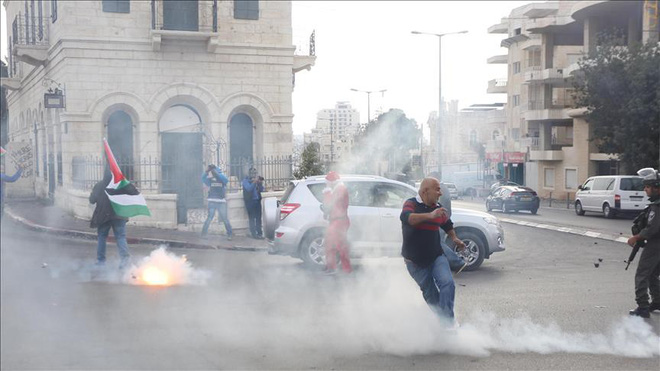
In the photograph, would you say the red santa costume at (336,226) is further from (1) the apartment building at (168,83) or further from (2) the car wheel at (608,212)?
(2) the car wheel at (608,212)

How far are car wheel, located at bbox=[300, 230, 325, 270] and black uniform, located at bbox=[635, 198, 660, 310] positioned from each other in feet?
17.2

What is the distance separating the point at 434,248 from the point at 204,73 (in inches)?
661

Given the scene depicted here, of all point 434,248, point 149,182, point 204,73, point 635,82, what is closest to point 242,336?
point 434,248

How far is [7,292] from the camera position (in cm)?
687

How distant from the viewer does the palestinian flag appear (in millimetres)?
11133

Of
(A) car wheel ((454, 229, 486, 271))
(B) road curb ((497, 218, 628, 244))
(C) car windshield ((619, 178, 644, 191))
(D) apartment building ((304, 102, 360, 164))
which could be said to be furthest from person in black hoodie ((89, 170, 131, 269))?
(C) car windshield ((619, 178, 644, 191))

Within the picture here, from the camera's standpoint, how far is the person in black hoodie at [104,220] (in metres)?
11.2

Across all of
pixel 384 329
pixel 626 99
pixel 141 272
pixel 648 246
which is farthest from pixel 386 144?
pixel 384 329

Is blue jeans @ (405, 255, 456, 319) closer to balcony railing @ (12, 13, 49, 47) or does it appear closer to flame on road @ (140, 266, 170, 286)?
flame on road @ (140, 266, 170, 286)

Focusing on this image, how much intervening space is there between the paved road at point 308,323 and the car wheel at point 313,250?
0.80m

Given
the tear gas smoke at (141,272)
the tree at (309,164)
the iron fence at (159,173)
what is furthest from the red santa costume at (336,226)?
the tree at (309,164)

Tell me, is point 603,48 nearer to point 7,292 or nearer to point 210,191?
point 210,191

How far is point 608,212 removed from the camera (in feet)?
91.6

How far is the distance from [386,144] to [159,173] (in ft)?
22.9
